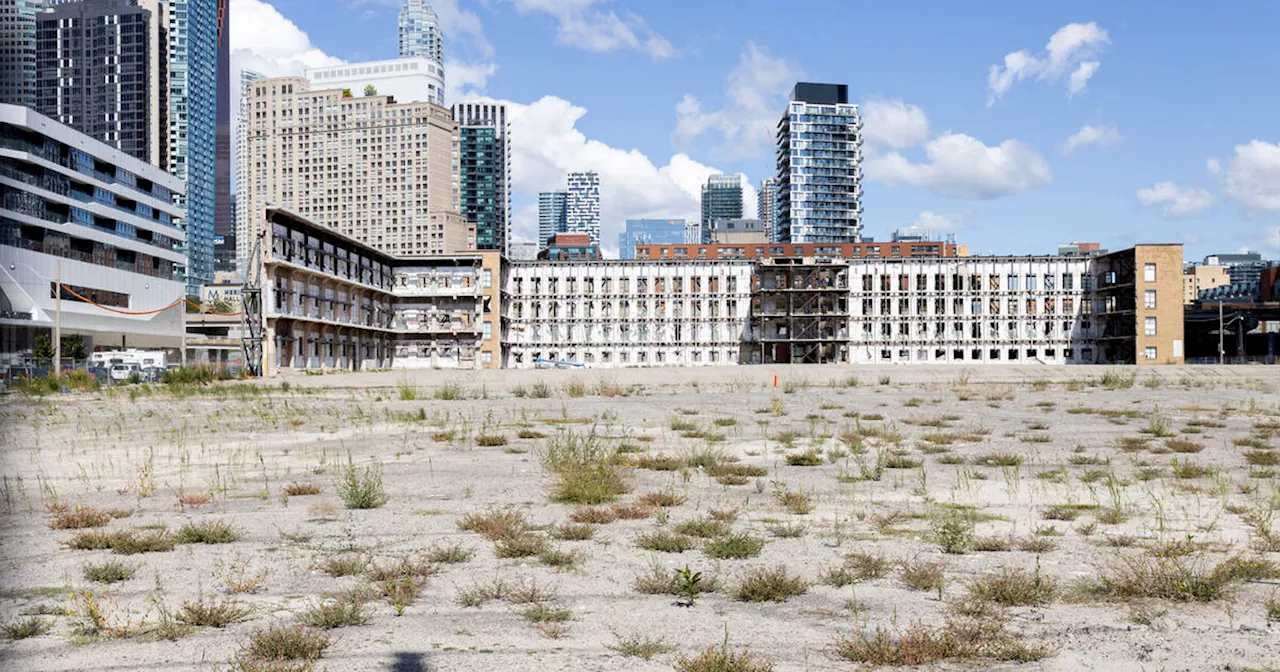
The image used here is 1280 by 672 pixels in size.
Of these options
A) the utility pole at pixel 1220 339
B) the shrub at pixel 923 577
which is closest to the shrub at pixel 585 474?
the shrub at pixel 923 577

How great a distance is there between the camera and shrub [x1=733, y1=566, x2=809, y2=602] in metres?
6.29

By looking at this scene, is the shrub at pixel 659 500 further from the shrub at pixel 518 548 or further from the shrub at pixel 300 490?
the shrub at pixel 300 490

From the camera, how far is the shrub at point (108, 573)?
22.1 feet

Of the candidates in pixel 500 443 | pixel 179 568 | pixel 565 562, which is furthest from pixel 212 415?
pixel 565 562

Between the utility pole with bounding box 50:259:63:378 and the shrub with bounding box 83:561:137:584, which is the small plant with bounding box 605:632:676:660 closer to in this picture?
the shrub with bounding box 83:561:137:584

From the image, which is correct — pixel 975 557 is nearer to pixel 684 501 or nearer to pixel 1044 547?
pixel 1044 547

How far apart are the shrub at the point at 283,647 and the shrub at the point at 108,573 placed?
2285 millimetres

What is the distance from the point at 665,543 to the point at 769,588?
65.0 inches

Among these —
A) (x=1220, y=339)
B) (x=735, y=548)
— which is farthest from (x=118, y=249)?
(x=1220, y=339)

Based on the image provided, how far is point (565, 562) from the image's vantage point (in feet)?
23.8

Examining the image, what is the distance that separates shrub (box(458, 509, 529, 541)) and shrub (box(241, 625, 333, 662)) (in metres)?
2.92

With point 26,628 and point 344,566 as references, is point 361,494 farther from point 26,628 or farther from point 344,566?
point 26,628

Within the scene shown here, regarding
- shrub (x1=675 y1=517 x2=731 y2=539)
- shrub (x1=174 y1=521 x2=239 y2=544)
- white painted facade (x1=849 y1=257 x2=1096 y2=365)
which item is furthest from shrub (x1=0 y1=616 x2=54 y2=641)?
white painted facade (x1=849 y1=257 x2=1096 y2=365)

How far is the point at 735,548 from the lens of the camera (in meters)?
7.47
